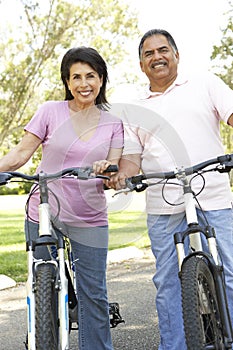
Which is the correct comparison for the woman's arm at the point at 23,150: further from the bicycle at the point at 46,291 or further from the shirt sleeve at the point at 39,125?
the bicycle at the point at 46,291

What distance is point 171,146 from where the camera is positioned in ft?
11.5

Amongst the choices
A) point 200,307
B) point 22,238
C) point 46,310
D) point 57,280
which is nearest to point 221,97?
point 200,307

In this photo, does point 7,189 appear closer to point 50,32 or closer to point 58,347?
point 50,32

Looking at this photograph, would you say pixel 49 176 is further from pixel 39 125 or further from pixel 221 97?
pixel 221 97

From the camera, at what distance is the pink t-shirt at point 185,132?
346cm

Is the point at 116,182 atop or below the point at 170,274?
atop

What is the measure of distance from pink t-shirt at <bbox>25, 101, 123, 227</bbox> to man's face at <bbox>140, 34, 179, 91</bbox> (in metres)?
0.39

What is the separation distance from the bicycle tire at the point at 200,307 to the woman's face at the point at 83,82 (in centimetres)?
118

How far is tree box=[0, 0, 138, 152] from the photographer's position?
55.9ft

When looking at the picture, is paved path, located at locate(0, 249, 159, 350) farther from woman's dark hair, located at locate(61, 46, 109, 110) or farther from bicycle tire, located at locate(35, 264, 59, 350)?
woman's dark hair, located at locate(61, 46, 109, 110)

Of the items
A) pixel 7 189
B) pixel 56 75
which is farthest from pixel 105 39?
pixel 7 189

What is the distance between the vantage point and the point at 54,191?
3.52 metres

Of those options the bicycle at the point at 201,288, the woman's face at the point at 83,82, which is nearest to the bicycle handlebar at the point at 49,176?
the bicycle at the point at 201,288

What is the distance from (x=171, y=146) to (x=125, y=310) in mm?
2528
